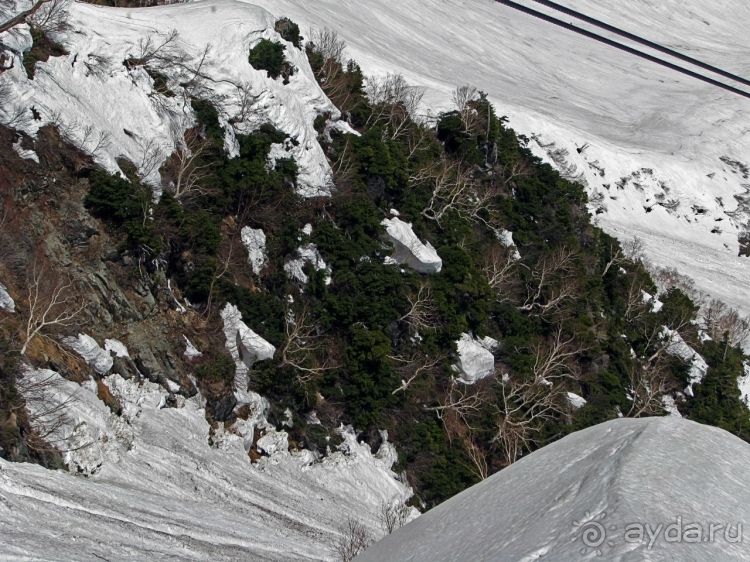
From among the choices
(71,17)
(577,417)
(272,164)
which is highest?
(71,17)

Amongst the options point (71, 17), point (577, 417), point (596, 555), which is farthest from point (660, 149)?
point (596, 555)

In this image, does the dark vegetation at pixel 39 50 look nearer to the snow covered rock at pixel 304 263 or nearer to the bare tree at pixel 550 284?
the snow covered rock at pixel 304 263

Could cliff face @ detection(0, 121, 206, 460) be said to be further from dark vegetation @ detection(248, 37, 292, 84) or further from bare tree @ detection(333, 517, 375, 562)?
dark vegetation @ detection(248, 37, 292, 84)

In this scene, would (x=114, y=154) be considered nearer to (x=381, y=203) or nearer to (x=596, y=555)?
(x=381, y=203)


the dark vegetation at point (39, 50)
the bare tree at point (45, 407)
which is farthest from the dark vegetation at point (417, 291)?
the dark vegetation at point (39, 50)

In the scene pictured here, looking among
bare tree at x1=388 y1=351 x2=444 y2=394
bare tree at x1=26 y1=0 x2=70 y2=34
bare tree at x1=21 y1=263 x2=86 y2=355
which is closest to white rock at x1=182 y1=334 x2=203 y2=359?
bare tree at x1=21 y1=263 x2=86 y2=355

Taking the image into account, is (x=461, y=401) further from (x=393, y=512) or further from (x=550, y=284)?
(x=550, y=284)
